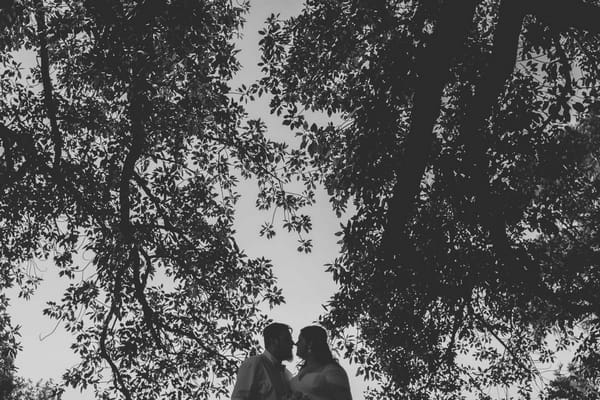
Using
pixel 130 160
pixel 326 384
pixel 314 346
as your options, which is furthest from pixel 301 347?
pixel 130 160

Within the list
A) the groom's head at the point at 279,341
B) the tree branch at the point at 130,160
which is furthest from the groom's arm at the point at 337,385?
the tree branch at the point at 130,160

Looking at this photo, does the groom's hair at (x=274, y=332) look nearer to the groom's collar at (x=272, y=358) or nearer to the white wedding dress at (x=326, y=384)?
the groom's collar at (x=272, y=358)

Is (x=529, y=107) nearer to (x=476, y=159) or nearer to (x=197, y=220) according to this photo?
(x=476, y=159)

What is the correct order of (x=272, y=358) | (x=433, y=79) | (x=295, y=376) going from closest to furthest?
→ (x=295, y=376) < (x=272, y=358) < (x=433, y=79)

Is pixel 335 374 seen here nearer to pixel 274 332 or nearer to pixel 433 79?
pixel 274 332

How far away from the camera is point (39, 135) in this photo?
995cm

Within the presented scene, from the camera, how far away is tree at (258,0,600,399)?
6113mm

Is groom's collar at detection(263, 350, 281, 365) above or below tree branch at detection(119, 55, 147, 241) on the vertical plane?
below

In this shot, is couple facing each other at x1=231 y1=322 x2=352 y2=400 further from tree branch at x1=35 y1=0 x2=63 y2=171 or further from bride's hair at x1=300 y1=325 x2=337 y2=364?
tree branch at x1=35 y1=0 x2=63 y2=171

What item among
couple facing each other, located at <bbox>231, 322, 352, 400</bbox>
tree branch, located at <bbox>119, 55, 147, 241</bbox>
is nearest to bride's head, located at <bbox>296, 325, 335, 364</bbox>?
couple facing each other, located at <bbox>231, 322, 352, 400</bbox>

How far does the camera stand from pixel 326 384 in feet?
13.4

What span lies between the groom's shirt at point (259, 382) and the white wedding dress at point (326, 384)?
0.24m

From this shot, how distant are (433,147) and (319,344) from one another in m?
4.72

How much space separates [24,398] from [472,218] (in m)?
48.9
